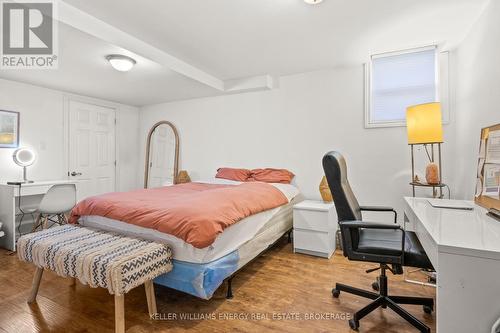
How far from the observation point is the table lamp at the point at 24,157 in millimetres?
3453

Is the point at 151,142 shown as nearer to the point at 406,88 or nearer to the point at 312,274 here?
the point at 312,274

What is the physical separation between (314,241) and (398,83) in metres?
2.20

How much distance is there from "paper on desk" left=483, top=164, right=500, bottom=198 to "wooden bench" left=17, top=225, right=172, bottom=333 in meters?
2.22

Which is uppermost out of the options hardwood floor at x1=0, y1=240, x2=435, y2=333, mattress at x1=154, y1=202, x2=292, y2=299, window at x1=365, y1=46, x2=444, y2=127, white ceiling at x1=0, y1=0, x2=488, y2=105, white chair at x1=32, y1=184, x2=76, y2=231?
white ceiling at x1=0, y1=0, x2=488, y2=105

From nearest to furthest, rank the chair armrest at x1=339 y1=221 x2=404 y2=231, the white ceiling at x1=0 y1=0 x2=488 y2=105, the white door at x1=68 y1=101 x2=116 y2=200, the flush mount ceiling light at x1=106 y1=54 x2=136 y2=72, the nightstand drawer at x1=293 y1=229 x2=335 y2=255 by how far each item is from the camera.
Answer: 1. the chair armrest at x1=339 y1=221 x2=404 y2=231
2. the white ceiling at x1=0 y1=0 x2=488 y2=105
3. the flush mount ceiling light at x1=106 y1=54 x2=136 y2=72
4. the nightstand drawer at x1=293 y1=229 x2=335 y2=255
5. the white door at x1=68 y1=101 x2=116 y2=200

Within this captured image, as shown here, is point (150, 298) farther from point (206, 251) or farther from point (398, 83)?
point (398, 83)

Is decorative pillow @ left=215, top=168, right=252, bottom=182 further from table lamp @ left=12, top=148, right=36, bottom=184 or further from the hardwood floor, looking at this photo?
table lamp @ left=12, top=148, right=36, bottom=184

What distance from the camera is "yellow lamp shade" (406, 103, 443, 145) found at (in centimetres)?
241

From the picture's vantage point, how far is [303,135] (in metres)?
3.66

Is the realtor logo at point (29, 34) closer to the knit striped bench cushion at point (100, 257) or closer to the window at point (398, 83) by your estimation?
the knit striped bench cushion at point (100, 257)

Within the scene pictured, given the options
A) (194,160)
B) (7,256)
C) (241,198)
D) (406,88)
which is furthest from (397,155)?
(7,256)

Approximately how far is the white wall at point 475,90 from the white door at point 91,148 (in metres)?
5.33

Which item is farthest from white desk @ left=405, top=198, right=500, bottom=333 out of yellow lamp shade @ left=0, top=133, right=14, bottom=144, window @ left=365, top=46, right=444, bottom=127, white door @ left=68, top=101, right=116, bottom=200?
white door @ left=68, top=101, right=116, bottom=200

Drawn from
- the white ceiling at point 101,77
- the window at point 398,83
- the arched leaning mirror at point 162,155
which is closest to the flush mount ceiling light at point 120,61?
the white ceiling at point 101,77
